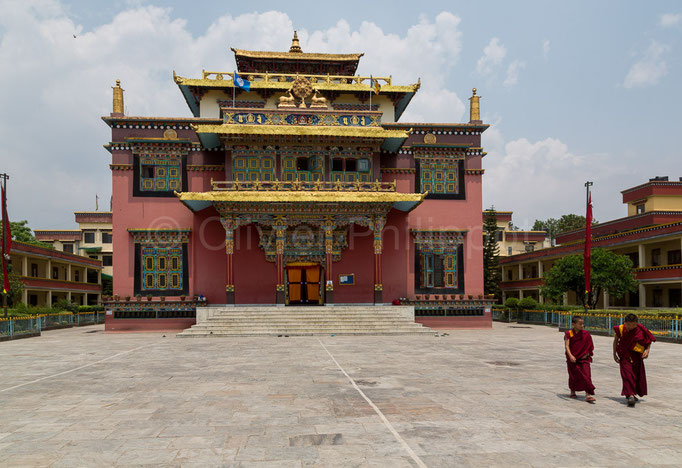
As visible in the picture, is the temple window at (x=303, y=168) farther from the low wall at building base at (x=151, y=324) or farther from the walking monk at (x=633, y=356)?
the walking monk at (x=633, y=356)

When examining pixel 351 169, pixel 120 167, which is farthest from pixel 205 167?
pixel 351 169

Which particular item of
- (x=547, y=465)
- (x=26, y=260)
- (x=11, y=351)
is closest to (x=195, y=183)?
(x=11, y=351)

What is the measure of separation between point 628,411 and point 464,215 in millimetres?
21715

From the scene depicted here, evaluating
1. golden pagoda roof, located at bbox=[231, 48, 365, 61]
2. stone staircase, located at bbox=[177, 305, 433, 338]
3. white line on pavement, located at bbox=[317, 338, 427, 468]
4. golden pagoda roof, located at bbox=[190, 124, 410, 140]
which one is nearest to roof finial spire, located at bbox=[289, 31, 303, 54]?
golden pagoda roof, located at bbox=[231, 48, 365, 61]

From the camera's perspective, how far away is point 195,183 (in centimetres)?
2819

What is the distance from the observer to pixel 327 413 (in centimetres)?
797

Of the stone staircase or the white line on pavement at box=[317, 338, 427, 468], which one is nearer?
the white line on pavement at box=[317, 338, 427, 468]

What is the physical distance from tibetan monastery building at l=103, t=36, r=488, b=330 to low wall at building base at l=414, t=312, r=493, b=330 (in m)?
0.32

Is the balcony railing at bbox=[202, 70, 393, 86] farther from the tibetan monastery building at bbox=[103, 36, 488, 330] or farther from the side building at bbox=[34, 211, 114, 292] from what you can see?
the side building at bbox=[34, 211, 114, 292]

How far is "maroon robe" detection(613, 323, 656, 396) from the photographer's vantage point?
336 inches

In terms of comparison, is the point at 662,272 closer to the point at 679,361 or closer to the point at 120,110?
the point at 679,361

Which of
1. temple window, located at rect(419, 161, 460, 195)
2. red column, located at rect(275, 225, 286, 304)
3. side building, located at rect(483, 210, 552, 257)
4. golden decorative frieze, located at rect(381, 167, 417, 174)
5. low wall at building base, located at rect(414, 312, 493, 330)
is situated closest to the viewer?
red column, located at rect(275, 225, 286, 304)

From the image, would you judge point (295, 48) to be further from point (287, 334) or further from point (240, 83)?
point (287, 334)

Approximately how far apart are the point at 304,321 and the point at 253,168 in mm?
8818
